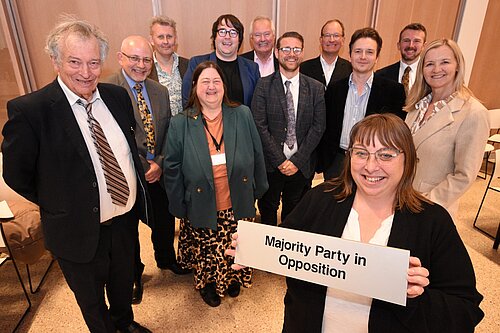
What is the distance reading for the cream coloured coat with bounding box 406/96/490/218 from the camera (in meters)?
1.88

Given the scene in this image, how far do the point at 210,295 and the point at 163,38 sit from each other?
7.15 feet

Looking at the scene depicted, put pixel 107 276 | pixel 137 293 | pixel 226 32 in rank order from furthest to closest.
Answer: pixel 226 32, pixel 137 293, pixel 107 276

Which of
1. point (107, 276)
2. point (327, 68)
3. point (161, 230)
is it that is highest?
point (327, 68)

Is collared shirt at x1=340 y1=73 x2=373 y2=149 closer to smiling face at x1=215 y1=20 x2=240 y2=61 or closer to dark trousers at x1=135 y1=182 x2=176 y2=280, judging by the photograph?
smiling face at x1=215 y1=20 x2=240 y2=61

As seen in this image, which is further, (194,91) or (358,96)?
(358,96)

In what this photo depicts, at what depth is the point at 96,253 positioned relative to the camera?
5.87 feet

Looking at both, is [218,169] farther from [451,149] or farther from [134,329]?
[451,149]

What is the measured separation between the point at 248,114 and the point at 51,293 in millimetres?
2217

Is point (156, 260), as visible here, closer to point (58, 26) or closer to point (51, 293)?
point (51, 293)

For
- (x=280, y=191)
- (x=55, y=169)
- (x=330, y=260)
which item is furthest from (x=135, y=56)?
(x=330, y=260)

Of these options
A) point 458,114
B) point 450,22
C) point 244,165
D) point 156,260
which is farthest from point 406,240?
point 450,22

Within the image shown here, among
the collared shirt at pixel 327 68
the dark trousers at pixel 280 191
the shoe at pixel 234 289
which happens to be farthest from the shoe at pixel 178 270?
the collared shirt at pixel 327 68

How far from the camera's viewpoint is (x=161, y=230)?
279cm

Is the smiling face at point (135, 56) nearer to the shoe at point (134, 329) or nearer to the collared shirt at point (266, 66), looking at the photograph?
the collared shirt at point (266, 66)
